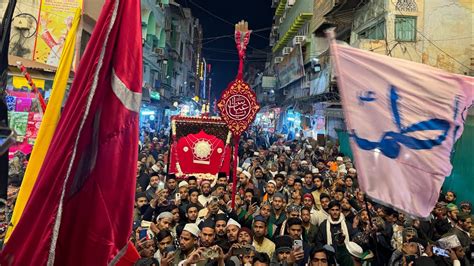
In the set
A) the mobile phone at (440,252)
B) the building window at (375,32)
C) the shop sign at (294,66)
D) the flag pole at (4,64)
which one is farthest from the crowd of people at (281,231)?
the shop sign at (294,66)

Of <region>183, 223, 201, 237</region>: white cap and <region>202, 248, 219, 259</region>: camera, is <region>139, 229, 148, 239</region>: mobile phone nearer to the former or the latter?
<region>183, 223, 201, 237</region>: white cap

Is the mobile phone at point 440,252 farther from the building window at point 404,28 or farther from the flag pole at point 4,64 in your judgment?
the building window at point 404,28

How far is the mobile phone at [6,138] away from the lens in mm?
2482

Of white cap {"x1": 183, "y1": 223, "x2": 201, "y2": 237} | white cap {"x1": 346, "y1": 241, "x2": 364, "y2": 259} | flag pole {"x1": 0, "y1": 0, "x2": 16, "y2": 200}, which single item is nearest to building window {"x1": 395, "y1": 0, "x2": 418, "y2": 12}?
white cap {"x1": 346, "y1": 241, "x2": 364, "y2": 259}

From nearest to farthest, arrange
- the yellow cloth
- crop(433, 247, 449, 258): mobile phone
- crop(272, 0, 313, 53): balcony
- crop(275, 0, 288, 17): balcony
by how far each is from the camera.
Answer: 1. the yellow cloth
2. crop(433, 247, 449, 258): mobile phone
3. crop(272, 0, 313, 53): balcony
4. crop(275, 0, 288, 17): balcony

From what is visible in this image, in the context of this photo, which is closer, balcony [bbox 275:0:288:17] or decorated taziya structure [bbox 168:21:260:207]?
decorated taziya structure [bbox 168:21:260:207]

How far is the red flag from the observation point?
2.15 metres

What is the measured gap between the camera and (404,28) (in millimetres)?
17375

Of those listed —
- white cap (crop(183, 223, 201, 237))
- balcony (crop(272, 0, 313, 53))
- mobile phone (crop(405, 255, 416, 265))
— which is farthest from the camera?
balcony (crop(272, 0, 313, 53))

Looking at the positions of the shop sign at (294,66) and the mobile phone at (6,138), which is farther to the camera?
the shop sign at (294,66)

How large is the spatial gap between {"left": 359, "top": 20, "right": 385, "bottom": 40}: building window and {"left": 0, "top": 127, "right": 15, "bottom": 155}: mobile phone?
17.7 m

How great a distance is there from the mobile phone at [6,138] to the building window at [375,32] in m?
17.7

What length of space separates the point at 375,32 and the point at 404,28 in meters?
1.44

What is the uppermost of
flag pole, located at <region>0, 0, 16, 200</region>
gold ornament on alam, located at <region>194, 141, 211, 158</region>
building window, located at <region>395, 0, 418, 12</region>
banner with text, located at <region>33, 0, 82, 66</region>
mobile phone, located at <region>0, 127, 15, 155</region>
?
building window, located at <region>395, 0, 418, 12</region>
